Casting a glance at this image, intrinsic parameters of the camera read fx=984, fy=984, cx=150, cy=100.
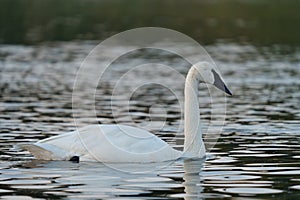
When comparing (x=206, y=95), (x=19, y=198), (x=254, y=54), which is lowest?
(x=19, y=198)

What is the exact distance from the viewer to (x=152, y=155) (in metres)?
14.1

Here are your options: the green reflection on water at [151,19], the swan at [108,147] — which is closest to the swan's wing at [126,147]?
the swan at [108,147]

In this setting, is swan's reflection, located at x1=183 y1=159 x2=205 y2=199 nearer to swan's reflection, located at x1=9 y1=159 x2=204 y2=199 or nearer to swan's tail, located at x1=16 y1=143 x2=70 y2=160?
swan's reflection, located at x1=9 y1=159 x2=204 y2=199

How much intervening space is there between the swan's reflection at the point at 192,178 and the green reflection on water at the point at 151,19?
78.2 ft

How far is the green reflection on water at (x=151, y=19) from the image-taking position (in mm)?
40656

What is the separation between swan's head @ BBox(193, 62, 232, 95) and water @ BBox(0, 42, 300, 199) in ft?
3.64

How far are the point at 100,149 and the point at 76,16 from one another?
35093 millimetres

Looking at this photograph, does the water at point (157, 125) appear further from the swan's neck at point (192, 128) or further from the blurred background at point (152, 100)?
the swan's neck at point (192, 128)

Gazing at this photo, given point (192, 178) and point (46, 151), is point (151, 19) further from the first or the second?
point (192, 178)

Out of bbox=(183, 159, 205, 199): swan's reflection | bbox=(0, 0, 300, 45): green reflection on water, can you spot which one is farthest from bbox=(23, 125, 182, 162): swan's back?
bbox=(0, 0, 300, 45): green reflection on water

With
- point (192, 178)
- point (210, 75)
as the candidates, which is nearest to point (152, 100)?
point (210, 75)

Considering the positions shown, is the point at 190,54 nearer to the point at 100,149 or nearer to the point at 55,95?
the point at 55,95

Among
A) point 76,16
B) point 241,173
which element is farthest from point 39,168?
point 76,16

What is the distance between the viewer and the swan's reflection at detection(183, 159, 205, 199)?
11.9 metres
